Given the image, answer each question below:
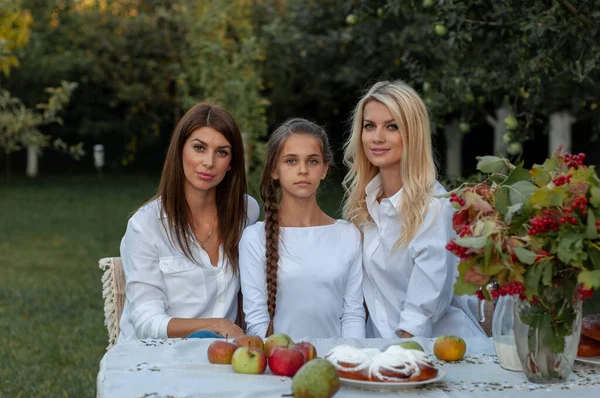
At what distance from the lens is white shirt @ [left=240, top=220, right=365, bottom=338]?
3.62 meters


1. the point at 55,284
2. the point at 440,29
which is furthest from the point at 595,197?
the point at 55,284

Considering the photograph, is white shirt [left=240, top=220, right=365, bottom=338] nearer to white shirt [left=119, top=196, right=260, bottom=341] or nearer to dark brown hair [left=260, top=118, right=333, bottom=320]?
dark brown hair [left=260, top=118, right=333, bottom=320]

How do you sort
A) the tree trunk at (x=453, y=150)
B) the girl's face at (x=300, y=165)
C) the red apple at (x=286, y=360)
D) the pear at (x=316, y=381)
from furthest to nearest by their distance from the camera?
1. the tree trunk at (x=453, y=150)
2. the girl's face at (x=300, y=165)
3. the red apple at (x=286, y=360)
4. the pear at (x=316, y=381)

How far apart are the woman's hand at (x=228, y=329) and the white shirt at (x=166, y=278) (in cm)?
24

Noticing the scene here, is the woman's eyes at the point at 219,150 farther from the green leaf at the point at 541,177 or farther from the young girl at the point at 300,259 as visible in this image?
the green leaf at the point at 541,177

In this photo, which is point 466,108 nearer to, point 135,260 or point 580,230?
point 135,260

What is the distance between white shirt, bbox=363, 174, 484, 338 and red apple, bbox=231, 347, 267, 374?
118cm

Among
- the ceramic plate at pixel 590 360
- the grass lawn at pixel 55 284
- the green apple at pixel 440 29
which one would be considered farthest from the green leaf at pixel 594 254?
the green apple at pixel 440 29

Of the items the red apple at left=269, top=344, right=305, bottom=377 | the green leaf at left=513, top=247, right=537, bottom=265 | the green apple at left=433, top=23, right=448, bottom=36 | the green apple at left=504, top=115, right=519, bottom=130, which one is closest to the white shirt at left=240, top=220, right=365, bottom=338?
the red apple at left=269, top=344, right=305, bottom=377

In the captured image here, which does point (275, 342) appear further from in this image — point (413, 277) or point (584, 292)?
point (413, 277)

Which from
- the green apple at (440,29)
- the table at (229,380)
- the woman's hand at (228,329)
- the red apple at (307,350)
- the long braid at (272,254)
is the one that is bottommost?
the woman's hand at (228,329)

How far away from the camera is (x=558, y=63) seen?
6.04 m

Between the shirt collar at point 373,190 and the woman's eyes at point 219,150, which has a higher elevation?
the woman's eyes at point 219,150

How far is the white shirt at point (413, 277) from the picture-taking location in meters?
3.59
